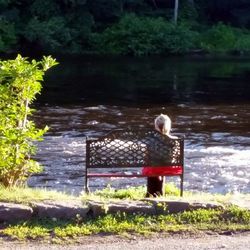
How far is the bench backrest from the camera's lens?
31.3 ft

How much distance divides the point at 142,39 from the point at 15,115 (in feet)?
135

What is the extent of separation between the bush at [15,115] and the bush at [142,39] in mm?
39622

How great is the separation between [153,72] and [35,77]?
89.7ft

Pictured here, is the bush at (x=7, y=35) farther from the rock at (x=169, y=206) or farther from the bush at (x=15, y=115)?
the rock at (x=169, y=206)

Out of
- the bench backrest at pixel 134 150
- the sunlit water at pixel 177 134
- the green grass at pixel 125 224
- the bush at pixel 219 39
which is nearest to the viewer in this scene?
the green grass at pixel 125 224

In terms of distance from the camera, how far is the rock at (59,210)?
703 cm

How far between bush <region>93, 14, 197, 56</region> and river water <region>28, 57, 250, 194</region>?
7.24m

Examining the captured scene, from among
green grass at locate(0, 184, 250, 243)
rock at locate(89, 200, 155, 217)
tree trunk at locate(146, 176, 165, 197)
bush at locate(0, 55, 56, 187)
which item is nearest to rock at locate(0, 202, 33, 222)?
green grass at locate(0, 184, 250, 243)

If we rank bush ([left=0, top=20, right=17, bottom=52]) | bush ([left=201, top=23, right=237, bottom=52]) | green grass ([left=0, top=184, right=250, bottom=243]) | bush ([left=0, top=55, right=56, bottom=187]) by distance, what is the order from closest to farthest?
green grass ([left=0, top=184, right=250, bottom=243]), bush ([left=0, top=55, right=56, bottom=187]), bush ([left=0, top=20, right=17, bottom=52]), bush ([left=201, top=23, right=237, bottom=52])

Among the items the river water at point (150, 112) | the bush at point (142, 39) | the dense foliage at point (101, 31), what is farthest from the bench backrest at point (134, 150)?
the bush at point (142, 39)

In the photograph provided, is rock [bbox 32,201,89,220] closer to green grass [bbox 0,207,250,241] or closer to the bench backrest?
green grass [bbox 0,207,250,241]

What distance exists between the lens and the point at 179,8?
56406 millimetres

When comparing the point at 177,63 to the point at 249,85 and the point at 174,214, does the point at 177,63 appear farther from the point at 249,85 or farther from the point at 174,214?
the point at 174,214

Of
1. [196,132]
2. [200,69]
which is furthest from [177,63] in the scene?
[196,132]
